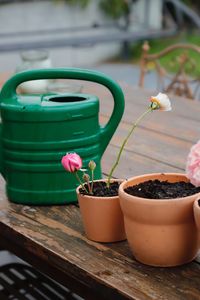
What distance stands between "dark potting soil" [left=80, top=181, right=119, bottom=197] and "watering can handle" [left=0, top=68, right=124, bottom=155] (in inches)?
6.9

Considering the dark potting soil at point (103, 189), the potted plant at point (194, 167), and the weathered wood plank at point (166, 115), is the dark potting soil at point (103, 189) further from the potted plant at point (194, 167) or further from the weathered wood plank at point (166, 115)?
the weathered wood plank at point (166, 115)

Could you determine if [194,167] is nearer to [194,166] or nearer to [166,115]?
[194,166]

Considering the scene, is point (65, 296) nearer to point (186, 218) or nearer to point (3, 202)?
point (3, 202)

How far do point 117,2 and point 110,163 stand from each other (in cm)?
562

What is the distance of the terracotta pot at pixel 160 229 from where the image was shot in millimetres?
1075

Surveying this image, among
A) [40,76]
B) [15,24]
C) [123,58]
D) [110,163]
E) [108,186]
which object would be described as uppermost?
[40,76]

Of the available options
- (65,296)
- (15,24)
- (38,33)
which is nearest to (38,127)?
(65,296)

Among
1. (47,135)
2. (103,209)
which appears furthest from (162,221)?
(47,135)

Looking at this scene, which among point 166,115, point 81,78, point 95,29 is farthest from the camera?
point 95,29

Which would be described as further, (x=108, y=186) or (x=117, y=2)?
(x=117, y=2)

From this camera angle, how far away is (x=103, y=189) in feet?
4.10

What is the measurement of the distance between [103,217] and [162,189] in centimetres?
13

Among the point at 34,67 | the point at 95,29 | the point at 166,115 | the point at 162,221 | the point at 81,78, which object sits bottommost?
the point at 95,29

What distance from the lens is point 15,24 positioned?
6.82 m
